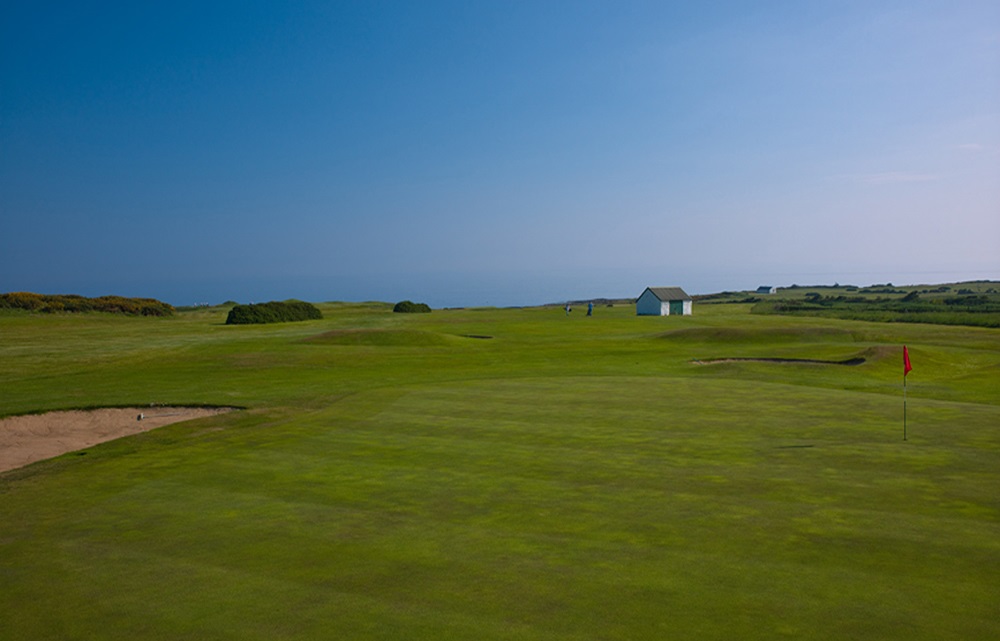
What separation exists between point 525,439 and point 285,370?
69.6ft

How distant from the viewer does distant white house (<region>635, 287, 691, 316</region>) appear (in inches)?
3821

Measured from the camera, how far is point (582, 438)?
17.1m

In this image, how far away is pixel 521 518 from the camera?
35.9 feet

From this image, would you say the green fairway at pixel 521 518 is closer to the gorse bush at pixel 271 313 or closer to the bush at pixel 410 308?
the gorse bush at pixel 271 313

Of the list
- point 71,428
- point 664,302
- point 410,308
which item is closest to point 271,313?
point 410,308

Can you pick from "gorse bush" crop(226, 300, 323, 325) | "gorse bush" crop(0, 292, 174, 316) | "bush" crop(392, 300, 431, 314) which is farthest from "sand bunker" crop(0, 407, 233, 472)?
"bush" crop(392, 300, 431, 314)

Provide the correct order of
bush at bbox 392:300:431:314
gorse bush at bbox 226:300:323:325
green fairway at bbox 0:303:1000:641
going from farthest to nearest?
1. bush at bbox 392:300:431:314
2. gorse bush at bbox 226:300:323:325
3. green fairway at bbox 0:303:1000:641

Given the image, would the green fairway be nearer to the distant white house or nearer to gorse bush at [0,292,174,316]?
gorse bush at [0,292,174,316]

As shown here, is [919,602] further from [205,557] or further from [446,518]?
[205,557]

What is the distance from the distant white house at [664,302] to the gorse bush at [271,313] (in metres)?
45.3

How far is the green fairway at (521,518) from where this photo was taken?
752cm

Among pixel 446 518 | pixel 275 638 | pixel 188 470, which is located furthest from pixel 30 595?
pixel 188 470

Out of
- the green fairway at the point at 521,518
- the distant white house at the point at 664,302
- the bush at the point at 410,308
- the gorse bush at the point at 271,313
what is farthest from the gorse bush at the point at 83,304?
the distant white house at the point at 664,302

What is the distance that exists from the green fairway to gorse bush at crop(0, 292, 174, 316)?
202 ft
